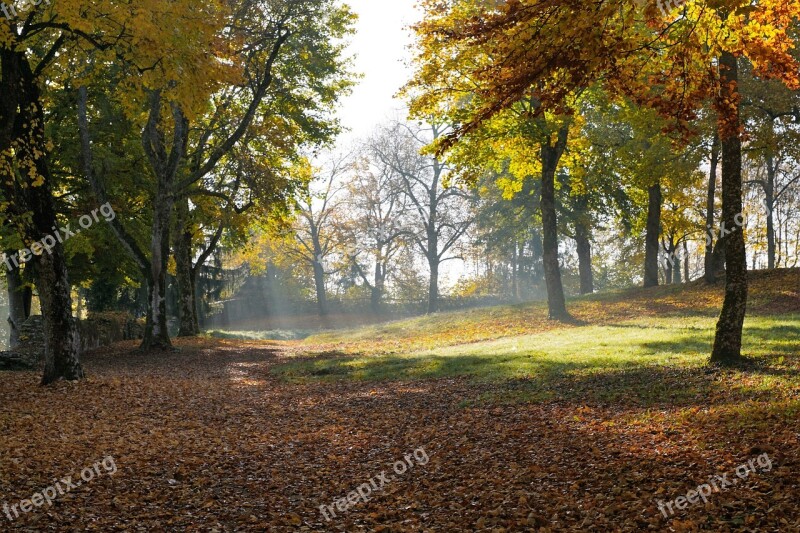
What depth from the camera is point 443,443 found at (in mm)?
8156

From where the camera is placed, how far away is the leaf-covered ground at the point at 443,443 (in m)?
5.63

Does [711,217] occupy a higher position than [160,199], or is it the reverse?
[160,199]

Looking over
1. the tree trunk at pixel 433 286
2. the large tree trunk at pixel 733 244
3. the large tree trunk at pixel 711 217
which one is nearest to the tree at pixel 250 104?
the large tree trunk at pixel 733 244

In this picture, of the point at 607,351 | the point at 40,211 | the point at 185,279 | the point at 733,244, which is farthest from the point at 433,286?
the point at 733,244

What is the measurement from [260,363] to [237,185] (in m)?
8.07

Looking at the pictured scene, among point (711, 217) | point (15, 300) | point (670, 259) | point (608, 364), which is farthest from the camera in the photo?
point (670, 259)

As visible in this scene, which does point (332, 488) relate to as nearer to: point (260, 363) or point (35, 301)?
point (260, 363)

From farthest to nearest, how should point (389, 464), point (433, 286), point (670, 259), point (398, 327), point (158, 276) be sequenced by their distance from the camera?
point (670, 259) → point (433, 286) → point (398, 327) → point (158, 276) → point (389, 464)

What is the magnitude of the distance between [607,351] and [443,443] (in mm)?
6669

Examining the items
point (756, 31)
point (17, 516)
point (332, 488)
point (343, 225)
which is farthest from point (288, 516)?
point (343, 225)

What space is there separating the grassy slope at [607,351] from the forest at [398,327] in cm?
12

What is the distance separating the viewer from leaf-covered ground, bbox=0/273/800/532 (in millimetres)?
5629

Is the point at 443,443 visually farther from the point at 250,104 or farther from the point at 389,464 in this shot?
the point at 250,104

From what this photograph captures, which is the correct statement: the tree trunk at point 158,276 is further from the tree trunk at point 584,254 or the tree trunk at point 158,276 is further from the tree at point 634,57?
the tree trunk at point 584,254
